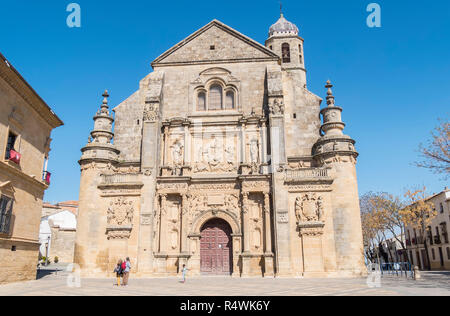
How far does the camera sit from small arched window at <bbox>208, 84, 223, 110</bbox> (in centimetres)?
2553

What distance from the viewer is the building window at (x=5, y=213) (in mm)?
14992

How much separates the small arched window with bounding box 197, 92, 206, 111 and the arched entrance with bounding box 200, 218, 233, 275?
7800 millimetres

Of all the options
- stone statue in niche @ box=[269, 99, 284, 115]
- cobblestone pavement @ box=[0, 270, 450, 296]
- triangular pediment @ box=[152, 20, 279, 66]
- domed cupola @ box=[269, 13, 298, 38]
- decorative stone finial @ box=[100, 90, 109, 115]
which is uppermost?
domed cupola @ box=[269, 13, 298, 38]

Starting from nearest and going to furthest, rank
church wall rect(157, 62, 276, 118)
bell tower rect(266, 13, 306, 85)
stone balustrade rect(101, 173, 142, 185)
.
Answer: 1. stone balustrade rect(101, 173, 142, 185)
2. church wall rect(157, 62, 276, 118)
3. bell tower rect(266, 13, 306, 85)

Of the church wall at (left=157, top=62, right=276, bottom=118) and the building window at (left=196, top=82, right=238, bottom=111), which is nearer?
the church wall at (left=157, top=62, right=276, bottom=118)

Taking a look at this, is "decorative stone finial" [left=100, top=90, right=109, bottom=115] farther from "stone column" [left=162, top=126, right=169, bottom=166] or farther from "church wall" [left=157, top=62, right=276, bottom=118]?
"stone column" [left=162, top=126, right=169, bottom=166]

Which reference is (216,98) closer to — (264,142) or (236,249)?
(264,142)

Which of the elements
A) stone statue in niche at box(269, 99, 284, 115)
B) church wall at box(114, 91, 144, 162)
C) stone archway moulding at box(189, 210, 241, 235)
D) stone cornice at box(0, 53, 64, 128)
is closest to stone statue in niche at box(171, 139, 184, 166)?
church wall at box(114, 91, 144, 162)

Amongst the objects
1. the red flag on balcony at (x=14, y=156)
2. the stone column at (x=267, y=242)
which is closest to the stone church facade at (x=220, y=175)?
the stone column at (x=267, y=242)

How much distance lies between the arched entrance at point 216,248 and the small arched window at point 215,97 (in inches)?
307

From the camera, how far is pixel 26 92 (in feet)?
55.6

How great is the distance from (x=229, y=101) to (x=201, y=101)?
1970 mm

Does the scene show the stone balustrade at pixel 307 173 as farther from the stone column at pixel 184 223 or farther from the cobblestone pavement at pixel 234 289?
the cobblestone pavement at pixel 234 289

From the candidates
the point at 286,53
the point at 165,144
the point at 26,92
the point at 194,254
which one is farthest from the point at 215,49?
the point at 194,254
